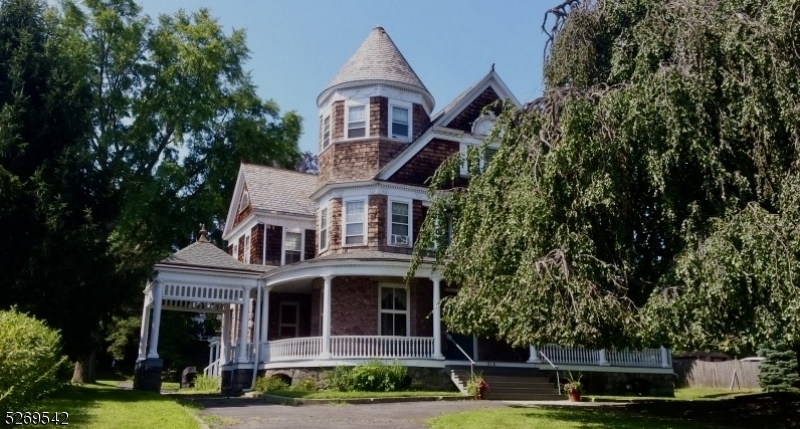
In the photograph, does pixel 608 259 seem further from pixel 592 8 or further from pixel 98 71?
pixel 98 71

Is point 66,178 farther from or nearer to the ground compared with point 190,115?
nearer to the ground

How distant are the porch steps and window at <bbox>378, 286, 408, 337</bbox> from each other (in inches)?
96.6

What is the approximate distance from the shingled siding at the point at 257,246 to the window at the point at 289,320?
1.85m

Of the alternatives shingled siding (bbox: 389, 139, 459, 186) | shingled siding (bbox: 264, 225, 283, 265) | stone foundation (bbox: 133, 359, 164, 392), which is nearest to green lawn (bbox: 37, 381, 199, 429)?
stone foundation (bbox: 133, 359, 164, 392)

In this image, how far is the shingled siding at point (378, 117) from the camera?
23.0 meters

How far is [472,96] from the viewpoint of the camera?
78.3 ft

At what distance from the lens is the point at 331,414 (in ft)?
42.7

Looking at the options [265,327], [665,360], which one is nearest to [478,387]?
[265,327]

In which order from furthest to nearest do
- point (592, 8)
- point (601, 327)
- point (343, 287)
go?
point (343, 287) < point (592, 8) < point (601, 327)

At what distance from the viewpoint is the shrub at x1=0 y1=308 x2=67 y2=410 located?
6.91 meters

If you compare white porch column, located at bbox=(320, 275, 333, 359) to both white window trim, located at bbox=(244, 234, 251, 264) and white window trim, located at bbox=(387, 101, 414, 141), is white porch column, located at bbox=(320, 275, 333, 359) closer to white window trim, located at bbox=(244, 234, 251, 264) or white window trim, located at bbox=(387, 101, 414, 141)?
white window trim, located at bbox=(387, 101, 414, 141)

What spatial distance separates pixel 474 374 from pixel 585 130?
9201 millimetres

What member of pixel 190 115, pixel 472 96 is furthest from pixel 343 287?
pixel 190 115

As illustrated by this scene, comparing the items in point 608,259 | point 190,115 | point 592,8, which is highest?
point 190,115
